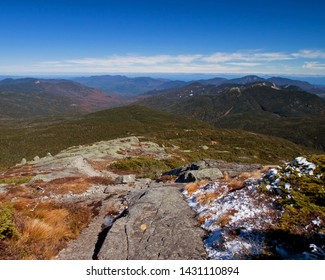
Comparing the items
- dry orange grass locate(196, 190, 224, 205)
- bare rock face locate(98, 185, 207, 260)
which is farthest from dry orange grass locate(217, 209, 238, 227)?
dry orange grass locate(196, 190, 224, 205)

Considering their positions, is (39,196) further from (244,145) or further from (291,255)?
(244,145)

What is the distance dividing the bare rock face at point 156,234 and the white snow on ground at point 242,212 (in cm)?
48

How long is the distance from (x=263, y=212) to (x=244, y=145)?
319 feet

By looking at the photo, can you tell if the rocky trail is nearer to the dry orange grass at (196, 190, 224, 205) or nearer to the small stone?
the small stone

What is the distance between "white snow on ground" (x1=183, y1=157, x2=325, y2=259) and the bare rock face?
1.59 feet

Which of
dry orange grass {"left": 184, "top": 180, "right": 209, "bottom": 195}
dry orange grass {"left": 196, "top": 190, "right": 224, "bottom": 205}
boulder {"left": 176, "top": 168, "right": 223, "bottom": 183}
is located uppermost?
dry orange grass {"left": 196, "top": 190, "right": 224, "bottom": 205}

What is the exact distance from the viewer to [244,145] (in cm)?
10425

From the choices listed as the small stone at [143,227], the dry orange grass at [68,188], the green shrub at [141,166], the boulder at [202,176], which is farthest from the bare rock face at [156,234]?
the green shrub at [141,166]

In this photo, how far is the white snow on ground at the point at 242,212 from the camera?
8.86 meters

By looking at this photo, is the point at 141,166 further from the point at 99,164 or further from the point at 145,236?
the point at 145,236

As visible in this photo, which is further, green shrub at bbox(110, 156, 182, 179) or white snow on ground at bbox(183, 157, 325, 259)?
green shrub at bbox(110, 156, 182, 179)

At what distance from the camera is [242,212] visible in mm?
10883

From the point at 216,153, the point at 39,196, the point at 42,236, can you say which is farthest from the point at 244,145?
the point at 42,236

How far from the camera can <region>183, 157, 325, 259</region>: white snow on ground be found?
8.86 metres
